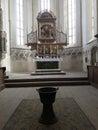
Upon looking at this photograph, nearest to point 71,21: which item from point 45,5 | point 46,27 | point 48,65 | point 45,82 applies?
point 45,5

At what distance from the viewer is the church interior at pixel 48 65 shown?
3.91 meters

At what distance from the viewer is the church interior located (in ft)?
12.8

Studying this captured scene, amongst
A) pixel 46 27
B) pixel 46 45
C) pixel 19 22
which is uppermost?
pixel 19 22

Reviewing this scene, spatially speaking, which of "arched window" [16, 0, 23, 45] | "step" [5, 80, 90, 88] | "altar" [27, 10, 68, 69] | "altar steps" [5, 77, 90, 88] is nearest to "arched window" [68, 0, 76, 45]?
"altar" [27, 10, 68, 69]

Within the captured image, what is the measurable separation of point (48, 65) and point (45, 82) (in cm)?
353

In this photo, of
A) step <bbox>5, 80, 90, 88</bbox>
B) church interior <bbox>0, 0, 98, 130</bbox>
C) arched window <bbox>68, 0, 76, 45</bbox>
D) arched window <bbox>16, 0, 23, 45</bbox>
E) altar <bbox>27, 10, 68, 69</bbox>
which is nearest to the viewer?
church interior <bbox>0, 0, 98, 130</bbox>

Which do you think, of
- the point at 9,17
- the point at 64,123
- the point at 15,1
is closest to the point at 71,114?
the point at 64,123

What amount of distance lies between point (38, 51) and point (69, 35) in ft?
14.7

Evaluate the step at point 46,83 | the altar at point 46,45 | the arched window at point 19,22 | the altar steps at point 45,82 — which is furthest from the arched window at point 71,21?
the step at point 46,83

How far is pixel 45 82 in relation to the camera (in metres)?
8.99

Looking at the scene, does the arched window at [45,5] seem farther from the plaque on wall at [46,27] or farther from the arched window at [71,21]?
the plaque on wall at [46,27]

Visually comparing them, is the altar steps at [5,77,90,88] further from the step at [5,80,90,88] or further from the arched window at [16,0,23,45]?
the arched window at [16,0,23,45]

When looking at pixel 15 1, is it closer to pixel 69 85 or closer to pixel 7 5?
pixel 7 5

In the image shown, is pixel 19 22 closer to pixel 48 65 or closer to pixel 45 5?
pixel 45 5
